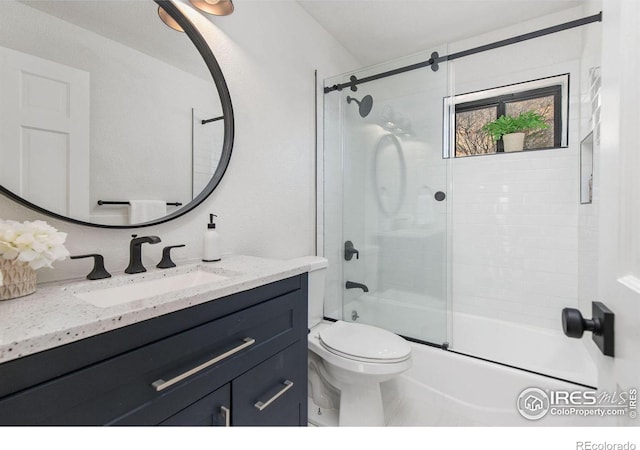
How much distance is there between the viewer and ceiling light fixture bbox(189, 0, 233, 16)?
130cm

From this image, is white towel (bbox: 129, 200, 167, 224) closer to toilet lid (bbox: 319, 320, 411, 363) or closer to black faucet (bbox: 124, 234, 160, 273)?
black faucet (bbox: 124, 234, 160, 273)

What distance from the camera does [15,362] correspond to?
0.49m

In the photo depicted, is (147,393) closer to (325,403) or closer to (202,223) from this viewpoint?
(202,223)

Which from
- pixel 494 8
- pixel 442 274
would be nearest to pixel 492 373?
pixel 442 274

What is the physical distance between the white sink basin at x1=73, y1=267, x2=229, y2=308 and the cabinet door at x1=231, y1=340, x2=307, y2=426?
1.10ft

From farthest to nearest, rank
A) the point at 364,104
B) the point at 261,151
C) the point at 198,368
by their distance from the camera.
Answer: the point at 364,104 → the point at 261,151 → the point at 198,368

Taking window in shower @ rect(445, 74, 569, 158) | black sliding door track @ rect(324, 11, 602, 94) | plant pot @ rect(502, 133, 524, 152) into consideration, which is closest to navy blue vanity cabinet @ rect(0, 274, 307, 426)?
black sliding door track @ rect(324, 11, 602, 94)

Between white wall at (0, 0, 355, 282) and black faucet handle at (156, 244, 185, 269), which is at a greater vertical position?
white wall at (0, 0, 355, 282)

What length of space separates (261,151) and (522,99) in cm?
215

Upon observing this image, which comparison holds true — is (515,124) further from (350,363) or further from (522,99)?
(350,363)

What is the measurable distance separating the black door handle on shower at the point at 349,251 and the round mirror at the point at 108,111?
1.21m

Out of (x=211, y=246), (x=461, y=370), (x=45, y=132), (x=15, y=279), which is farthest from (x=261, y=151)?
(x=461, y=370)

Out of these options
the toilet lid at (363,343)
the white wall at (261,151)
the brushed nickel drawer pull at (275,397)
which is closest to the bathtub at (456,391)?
the toilet lid at (363,343)

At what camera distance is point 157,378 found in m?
0.68
